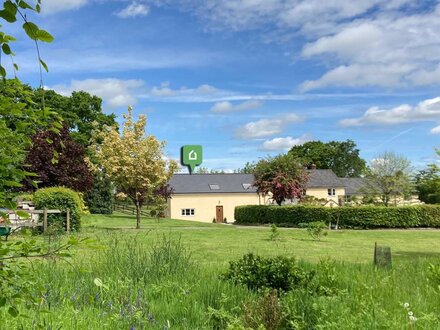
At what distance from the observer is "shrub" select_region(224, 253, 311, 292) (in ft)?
20.1

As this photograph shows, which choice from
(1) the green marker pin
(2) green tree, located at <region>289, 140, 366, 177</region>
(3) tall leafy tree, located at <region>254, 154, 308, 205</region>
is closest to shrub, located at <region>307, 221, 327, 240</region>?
(3) tall leafy tree, located at <region>254, 154, 308, 205</region>

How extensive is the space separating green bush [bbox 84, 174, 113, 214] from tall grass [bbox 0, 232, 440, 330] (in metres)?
39.6

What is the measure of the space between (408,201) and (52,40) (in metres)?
50.6

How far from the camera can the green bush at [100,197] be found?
4612 cm

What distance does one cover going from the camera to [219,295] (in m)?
5.60

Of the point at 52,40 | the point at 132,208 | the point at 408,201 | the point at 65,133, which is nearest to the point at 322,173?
the point at 408,201

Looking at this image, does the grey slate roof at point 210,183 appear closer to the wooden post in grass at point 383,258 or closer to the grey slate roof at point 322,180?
the grey slate roof at point 322,180

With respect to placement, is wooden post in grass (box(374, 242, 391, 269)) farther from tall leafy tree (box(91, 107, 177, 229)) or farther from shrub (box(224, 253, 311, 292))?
tall leafy tree (box(91, 107, 177, 229))

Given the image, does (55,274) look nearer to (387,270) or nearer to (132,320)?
(132,320)

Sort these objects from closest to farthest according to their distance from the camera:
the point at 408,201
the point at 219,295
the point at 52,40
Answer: the point at 52,40 < the point at 219,295 < the point at 408,201

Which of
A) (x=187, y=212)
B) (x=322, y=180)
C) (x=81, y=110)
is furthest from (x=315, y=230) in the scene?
(x=322, y=180)

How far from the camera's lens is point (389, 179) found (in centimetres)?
4209

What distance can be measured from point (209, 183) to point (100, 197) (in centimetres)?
1434

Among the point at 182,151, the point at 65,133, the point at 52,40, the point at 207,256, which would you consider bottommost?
the point at 207,256
